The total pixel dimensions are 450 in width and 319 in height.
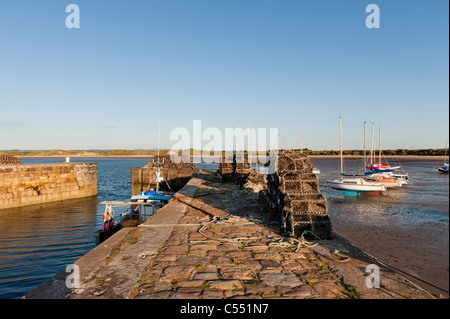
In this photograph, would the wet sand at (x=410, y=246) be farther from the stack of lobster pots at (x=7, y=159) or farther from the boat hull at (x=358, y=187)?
the stack of lobster pots at (x=7, y=159)

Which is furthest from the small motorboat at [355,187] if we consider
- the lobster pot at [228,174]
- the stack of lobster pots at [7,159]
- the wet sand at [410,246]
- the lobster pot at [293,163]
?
the stack of lobster pots at [7,159]

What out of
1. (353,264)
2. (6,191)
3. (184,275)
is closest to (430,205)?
(353,264)

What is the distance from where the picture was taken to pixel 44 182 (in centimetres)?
2141

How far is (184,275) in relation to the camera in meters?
4.76

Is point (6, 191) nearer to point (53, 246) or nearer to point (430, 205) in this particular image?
point (53, 246)

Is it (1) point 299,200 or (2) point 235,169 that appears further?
(2) point 235,169

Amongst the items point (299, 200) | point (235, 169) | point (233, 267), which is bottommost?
point (233, 267)

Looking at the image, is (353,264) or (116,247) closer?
(353,264)

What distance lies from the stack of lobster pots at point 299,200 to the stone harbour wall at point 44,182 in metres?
19.1

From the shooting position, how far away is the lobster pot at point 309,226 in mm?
6951

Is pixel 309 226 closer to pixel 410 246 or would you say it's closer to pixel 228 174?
pixel 410 246

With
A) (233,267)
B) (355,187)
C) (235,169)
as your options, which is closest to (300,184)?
(233,267)

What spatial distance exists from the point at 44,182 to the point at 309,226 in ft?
71.1
